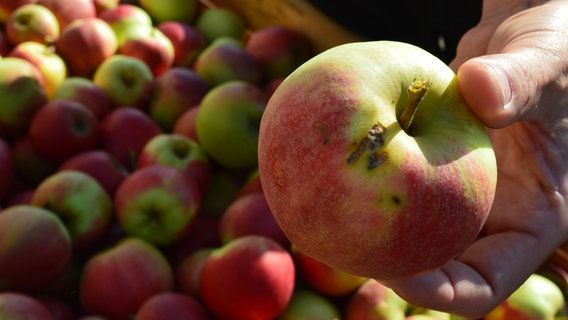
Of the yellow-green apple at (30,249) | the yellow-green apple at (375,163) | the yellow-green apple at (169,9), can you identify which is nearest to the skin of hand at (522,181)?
the yellow-green apple at (375,163)

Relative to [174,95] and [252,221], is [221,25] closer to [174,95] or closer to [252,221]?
[174,95]

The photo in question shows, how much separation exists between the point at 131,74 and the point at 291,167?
1.36m

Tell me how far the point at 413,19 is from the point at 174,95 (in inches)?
32.7

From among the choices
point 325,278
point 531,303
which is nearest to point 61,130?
point 325,278

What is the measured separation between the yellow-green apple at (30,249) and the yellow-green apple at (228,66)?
82 cm

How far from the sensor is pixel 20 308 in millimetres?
1092

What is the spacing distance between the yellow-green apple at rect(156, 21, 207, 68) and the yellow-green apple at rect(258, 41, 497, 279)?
1.53 meters

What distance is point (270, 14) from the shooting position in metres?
2.20

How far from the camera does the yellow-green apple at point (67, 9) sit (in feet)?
6.73

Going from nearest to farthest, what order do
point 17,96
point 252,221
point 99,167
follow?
point 252,221 → point 99,167 → point 17,96

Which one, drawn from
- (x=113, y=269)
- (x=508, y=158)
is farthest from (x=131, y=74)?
(x=508, y=158)

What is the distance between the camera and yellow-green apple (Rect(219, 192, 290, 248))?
4.38ft

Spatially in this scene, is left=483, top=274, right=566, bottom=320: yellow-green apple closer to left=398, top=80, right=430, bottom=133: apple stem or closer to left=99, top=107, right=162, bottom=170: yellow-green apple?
left=398, top=80, right=430, bottom=133: apple stem

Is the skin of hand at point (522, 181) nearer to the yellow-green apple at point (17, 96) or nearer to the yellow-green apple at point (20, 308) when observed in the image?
the yellow-green apple at point (20, 308)
